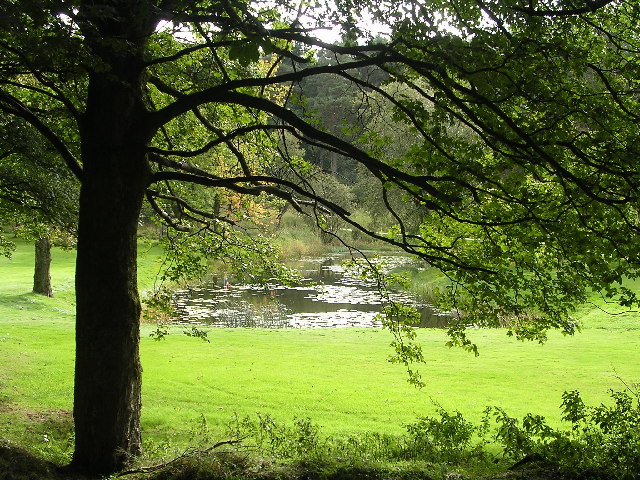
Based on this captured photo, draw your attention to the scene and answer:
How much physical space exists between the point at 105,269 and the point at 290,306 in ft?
71.5

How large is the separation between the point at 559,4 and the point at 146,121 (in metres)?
4.03

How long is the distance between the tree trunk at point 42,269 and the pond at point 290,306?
540cm

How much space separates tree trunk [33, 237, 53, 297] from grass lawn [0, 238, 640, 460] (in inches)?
121

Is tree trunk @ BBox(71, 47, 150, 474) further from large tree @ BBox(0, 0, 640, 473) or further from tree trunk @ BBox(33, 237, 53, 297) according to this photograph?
tree trunk @ BBox(33, 237, 53, 297)

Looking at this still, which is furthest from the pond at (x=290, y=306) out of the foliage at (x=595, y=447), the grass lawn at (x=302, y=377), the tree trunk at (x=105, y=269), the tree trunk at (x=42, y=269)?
the tree trunk at (x=105, y=269)

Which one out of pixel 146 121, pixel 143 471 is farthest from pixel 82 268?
pixel 143 471

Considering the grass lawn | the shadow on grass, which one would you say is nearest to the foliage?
the grass lawn

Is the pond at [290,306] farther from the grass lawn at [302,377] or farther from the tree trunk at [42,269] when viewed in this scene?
the tree trunk at [42,269]

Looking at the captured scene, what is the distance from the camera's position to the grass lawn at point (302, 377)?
9.65 meters

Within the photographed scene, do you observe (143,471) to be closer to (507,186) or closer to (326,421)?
(507,186)

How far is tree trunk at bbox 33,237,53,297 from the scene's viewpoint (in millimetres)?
22469

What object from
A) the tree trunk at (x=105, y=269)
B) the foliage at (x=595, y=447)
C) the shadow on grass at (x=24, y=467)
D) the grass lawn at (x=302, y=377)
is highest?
the tree trunk at (x=105, y=269)

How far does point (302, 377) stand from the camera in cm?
1277

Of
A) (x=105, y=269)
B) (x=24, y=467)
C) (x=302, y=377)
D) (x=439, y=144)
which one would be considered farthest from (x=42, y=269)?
(x=439, y=144)
